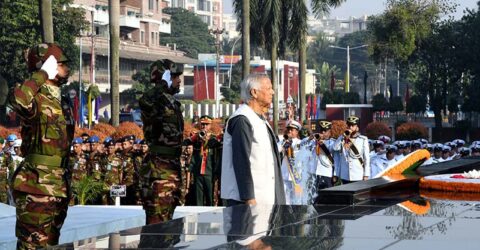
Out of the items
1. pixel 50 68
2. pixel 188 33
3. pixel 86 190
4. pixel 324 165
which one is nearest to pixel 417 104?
pixel 324 165

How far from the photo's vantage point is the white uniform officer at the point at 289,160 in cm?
1499

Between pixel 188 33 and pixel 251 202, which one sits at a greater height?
pixel 188 33

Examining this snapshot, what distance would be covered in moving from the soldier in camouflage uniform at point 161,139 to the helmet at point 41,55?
68.0 inches

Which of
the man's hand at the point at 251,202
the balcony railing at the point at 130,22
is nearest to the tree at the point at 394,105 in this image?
the balcony railing at the point at 130,22

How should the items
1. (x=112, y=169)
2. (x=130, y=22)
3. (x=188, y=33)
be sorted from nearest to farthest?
(x=112, y=169) < (x=130, y=22) < (x=188, y=33)

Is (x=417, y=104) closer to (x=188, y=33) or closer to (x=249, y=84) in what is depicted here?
(x=249, y=84)

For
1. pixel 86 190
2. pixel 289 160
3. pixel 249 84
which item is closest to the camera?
pixel 249 84

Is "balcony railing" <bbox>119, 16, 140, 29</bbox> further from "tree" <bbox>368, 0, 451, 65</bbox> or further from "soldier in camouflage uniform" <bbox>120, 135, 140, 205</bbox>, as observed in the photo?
"soldier in camouflage uniform" <bbox>120, 135, 140, 205</bbox>

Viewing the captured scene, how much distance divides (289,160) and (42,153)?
7912 mm

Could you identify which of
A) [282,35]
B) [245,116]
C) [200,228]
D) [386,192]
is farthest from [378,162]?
[282,35]

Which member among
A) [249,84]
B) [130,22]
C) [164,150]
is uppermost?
[130,22]

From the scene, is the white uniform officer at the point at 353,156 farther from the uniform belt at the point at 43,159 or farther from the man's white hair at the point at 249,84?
the uniform belt at the point at 43,159

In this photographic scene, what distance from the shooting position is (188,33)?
16338 cm

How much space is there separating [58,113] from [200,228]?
148 centimetres
